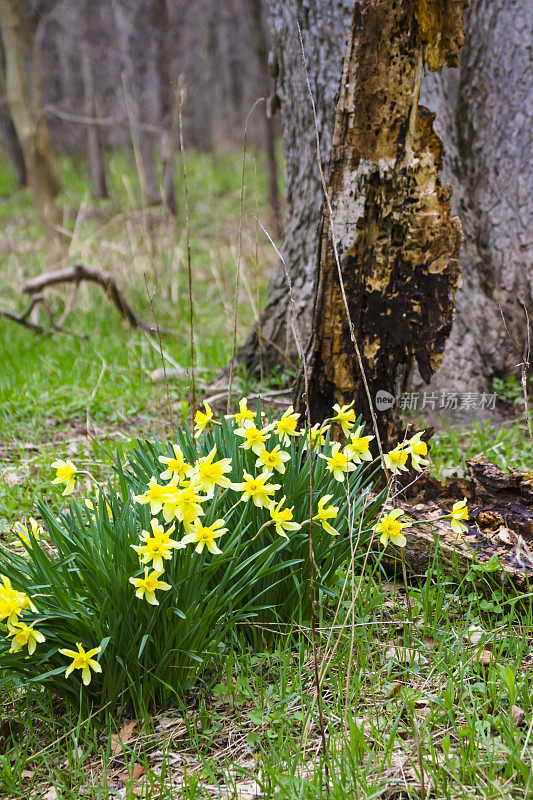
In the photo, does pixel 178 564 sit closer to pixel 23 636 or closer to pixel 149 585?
pixel 149 585

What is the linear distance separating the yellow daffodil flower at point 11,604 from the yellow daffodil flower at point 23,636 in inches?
0.7

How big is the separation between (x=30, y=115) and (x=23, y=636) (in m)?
6.73

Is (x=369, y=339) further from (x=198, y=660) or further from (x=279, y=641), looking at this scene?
(x=198, y=660)

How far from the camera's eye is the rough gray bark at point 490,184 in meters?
3.88

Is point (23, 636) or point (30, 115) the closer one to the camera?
point (23, 636)

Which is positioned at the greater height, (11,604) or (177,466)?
(177,466)

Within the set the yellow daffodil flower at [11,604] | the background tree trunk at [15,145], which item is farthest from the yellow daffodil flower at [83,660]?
the background tree trunk at [15,145]

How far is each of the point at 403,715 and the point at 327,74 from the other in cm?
317

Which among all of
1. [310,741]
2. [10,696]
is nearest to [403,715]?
[310,741]

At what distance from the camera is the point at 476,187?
4.07m

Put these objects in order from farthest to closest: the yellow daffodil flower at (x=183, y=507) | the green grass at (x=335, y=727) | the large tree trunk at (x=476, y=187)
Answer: the large tree trunk at (x=476, y=187)
the yellow daffodil flower at (x=183, y=507)
the green grass at (x=335, y=727)

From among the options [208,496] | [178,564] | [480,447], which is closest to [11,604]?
[178,564]

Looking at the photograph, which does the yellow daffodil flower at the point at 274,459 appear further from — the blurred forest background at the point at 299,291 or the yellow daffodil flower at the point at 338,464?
the blurred forest background at the point at 299,291

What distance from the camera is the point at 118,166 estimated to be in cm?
1836
